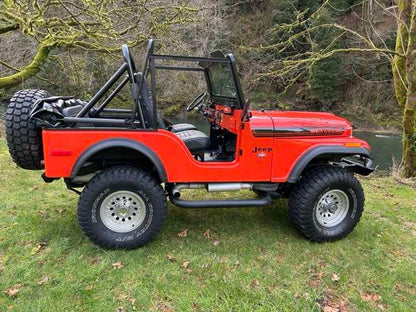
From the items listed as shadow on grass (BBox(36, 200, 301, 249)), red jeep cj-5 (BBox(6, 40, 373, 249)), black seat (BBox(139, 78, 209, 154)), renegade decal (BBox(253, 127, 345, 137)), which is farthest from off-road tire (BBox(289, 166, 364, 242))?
black seat (BBox(139, 78, 209, 154))

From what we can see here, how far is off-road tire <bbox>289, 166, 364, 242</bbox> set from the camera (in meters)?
3.28

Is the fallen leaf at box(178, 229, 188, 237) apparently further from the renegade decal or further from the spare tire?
the spare tire

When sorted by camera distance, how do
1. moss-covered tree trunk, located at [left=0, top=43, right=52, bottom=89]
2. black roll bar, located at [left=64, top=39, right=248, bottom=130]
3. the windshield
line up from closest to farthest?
black roll bar, located at [left=64, top=39, right=248, bottom=130], the windshield, moss-covered tree trunk, located at [left=0, top=43, right=52, bottom=89]

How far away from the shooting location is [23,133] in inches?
114

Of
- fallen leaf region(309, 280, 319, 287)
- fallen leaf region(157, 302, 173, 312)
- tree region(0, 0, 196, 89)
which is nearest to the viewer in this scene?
fallen leaf region(157, 302, 173, 312)

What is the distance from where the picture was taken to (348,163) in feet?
12.1

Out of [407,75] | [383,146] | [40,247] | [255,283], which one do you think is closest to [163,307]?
[255,283]

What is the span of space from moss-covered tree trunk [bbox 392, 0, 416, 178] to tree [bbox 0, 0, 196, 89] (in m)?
4.83

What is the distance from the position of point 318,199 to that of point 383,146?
14290 millimetres

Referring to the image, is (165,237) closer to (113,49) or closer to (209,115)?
(209,115)

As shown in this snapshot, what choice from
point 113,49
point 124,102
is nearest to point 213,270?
point 113,49

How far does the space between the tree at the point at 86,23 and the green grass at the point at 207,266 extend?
380 cm

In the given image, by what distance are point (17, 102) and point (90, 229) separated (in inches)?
53.5

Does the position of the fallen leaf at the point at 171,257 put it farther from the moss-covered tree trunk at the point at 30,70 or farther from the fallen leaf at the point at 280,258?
the moss-covered tree trunk at the point at 30,70
